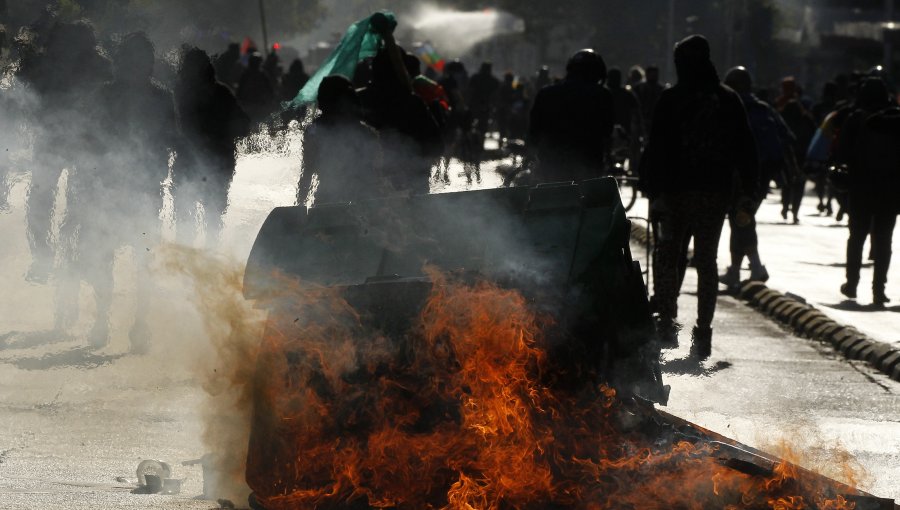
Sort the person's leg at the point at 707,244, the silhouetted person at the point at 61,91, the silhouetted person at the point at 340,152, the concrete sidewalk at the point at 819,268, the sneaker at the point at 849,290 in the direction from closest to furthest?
the silhouetted person at the point at 340,152 < the person's leg at the point at 707,244 < the silhouetted person at the point at 61,91 < the concrete sidewalk at the point at 819,268 < the sneaker at the point at 849,290

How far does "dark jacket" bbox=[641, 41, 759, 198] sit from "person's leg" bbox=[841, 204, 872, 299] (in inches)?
130

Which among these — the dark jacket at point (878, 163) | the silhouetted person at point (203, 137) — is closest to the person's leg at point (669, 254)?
the silhouetted person at point (203, 137)

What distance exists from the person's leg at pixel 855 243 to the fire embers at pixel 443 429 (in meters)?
7.45

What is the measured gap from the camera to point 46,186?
1048 centimetres

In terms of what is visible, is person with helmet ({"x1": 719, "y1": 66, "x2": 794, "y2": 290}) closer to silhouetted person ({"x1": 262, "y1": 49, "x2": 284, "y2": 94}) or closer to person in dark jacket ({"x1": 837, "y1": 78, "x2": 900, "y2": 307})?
person in dark jacket ({"x1": 837, "y1": 78, "x2": 900, "y2": 307})

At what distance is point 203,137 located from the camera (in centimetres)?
1068

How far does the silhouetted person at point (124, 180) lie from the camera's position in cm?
953

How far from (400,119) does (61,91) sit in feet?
7.92

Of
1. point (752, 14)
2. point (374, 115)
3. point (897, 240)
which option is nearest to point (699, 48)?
point (374, 115)

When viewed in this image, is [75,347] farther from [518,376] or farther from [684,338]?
[518,376]

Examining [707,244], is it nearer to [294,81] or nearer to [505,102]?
[294,81]

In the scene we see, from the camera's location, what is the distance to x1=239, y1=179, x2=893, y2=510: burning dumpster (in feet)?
17.4

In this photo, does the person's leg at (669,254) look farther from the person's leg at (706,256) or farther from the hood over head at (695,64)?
the hood over head at (695,64)

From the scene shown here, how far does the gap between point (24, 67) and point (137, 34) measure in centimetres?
93
